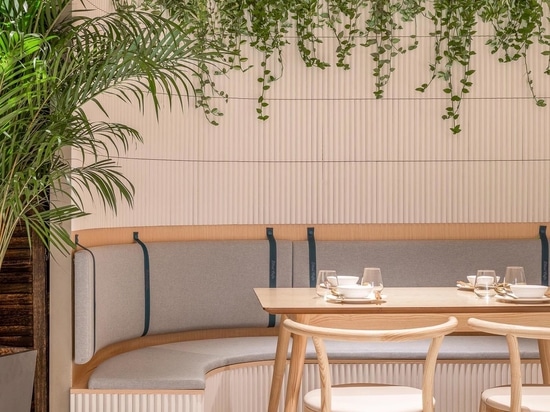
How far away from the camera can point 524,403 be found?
3.02 m

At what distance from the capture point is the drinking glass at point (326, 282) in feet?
11.9

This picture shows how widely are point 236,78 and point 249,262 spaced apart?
1.11 m

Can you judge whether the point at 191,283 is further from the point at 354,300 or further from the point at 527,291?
the point at 527,291

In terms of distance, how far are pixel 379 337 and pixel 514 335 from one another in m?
0.48

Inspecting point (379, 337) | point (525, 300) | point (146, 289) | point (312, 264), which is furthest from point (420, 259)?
point (379, 337)

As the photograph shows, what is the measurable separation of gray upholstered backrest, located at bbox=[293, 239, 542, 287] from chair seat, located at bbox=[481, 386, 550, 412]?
149cm

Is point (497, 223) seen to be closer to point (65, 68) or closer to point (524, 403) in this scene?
point (524, 403)

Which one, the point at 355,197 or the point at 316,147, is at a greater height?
the point at 316,147

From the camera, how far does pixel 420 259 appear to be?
15.4 ft

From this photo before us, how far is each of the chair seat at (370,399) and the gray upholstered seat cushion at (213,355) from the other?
0.78 meters

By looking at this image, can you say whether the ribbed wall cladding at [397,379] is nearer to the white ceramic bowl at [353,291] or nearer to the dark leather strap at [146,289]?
the dark leather strap at [146,289]

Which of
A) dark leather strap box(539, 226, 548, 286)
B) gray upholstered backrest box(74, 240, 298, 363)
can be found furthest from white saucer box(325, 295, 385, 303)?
dark leather strap box(539, 226, 548, 286)

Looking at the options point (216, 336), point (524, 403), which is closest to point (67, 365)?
point (216, 336)

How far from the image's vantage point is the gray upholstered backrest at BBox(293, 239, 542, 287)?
4.68 m
